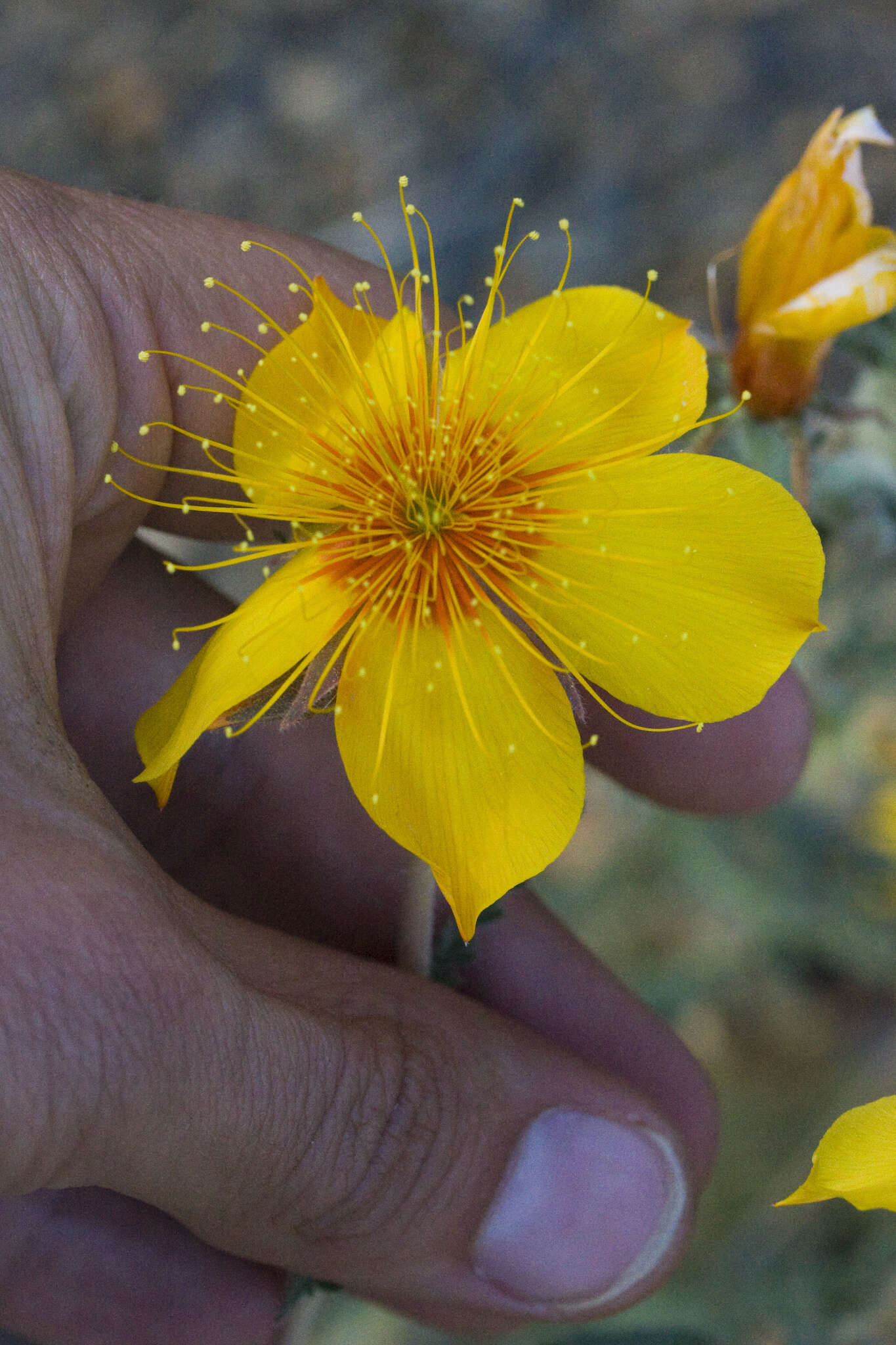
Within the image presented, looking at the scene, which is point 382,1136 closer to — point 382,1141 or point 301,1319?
point 382,1141

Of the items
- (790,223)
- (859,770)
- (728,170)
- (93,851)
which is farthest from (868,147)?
(93,851)

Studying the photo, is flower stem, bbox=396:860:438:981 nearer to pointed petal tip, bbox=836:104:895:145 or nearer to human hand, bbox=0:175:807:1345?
human hand, bbox=0:175:807:1345

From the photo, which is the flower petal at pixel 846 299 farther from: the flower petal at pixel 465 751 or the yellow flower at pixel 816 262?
the flower petal at pixel 465 751

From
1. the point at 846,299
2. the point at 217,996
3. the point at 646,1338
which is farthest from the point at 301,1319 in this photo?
the point at 846,299

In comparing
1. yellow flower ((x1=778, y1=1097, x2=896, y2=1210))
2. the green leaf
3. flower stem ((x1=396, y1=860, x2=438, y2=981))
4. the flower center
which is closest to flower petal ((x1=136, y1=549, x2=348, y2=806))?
the flower center

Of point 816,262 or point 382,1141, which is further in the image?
point 816,262

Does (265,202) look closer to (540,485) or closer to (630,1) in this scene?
(630,1)
